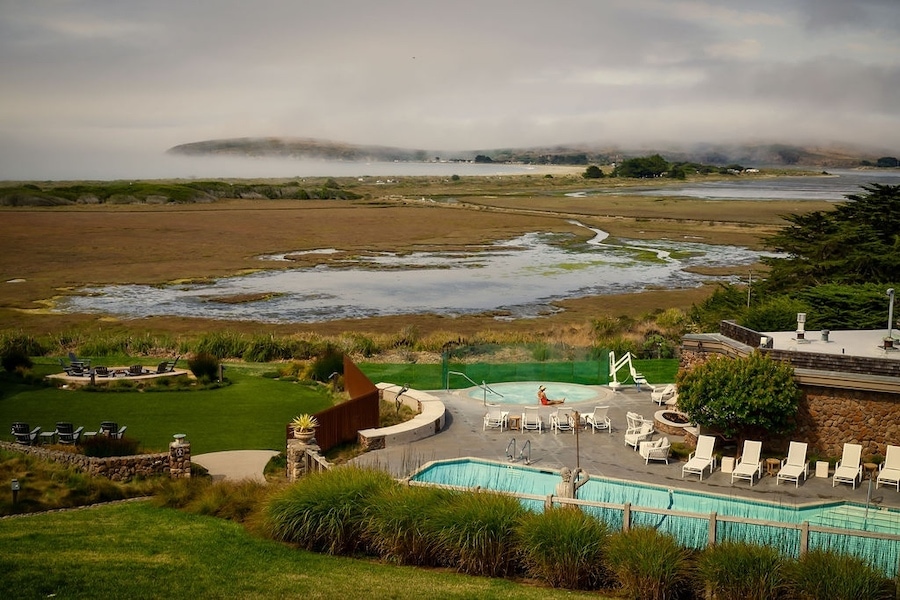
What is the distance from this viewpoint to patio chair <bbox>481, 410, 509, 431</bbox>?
23.6 meters

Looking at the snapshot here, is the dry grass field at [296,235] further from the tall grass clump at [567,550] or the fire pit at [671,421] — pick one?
the tall grass clump at [567,550]

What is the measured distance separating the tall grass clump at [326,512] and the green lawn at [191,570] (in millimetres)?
323

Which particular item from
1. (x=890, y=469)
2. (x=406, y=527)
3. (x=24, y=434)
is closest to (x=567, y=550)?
(x=406, y=527)

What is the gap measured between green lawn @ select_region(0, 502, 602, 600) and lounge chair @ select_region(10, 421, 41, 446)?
594cm

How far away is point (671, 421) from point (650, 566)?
11243 mm

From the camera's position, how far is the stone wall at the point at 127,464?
19047mm

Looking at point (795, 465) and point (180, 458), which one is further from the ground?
point (180, 458)

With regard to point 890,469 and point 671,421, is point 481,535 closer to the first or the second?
point 890,469

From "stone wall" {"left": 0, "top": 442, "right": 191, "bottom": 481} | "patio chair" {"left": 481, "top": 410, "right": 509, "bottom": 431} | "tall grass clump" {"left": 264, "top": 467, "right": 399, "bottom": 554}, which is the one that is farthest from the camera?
"patio chair" {"left": 481, "top": 410, "right": 509, "bottom": 431}

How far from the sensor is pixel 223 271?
6216cm

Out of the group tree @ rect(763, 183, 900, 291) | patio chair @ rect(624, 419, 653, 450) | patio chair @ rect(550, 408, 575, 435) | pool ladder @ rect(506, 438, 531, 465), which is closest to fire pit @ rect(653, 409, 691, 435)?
patio chair @ rect(624, 419, 653, 450)

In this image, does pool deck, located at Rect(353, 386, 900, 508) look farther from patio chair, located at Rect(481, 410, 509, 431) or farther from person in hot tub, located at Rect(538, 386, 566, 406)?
person in hot tub, located at Rect(538, 386, 566, 406)

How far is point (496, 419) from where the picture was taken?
2375 centimetres

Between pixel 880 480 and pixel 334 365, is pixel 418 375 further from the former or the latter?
pixel 880 480
